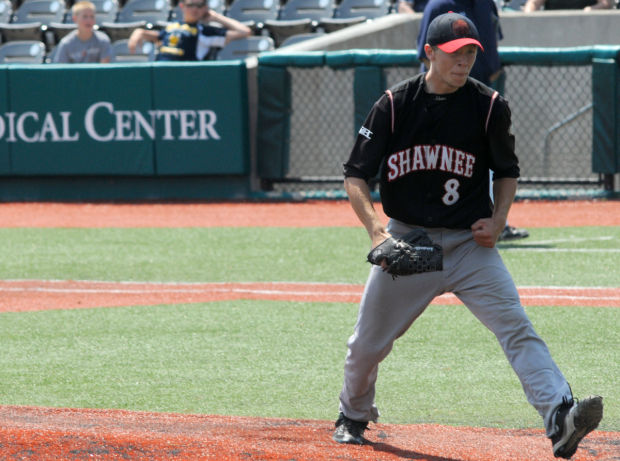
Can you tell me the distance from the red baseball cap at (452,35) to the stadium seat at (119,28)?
1341 cm

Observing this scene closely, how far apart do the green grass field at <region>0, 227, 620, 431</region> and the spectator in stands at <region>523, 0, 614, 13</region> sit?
6701 mm

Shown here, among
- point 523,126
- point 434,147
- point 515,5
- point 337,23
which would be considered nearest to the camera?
point 434,147

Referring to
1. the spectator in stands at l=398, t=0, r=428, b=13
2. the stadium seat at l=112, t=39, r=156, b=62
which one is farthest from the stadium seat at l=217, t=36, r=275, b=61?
the spectator in stands at l=398, t=0, r=428, b=13

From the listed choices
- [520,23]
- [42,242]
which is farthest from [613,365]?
[520,23]

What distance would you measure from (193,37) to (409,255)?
34.6 ft

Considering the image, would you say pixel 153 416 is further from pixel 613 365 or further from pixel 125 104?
pixel 125 104

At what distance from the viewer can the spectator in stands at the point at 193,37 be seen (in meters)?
14.1

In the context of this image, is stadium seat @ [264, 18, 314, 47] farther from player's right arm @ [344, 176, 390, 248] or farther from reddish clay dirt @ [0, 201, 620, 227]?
player's right arm @ [344, 176, 390, 248]

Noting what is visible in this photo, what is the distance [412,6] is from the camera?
50.5ft

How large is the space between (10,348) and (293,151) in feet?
26.3

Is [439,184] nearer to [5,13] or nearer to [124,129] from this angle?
[124,129]

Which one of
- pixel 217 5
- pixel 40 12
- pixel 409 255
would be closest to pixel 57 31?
pixel 40 12

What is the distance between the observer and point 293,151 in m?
14.3

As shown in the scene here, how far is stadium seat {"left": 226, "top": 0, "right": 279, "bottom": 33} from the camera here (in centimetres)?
1720
